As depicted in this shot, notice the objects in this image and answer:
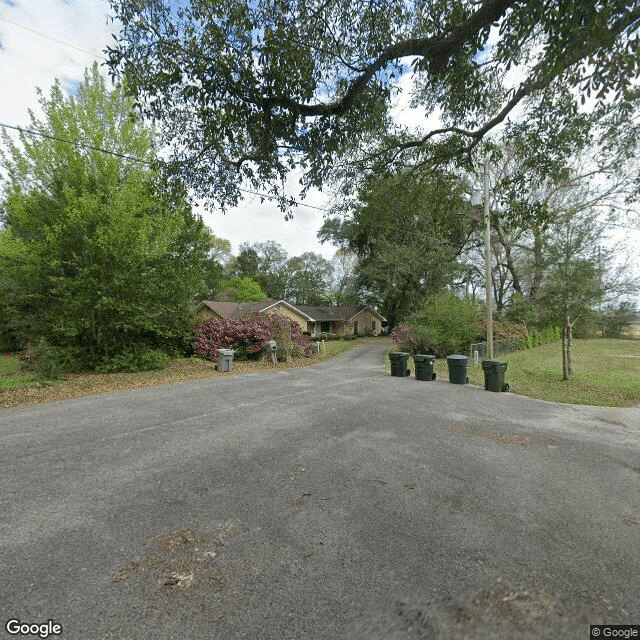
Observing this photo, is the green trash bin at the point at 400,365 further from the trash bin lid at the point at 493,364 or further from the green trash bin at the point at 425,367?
the trash bin lid at the point at 493,364

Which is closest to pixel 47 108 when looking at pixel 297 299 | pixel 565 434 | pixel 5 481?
pixel 5 481

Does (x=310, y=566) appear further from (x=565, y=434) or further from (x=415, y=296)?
(x=415, y=296)

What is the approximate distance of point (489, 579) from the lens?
2256mm

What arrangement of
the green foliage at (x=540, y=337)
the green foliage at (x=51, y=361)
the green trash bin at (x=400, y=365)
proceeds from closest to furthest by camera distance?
the green foliage at (x=51, y=361)
the green trash bin at (x=400, y=365)
the green foliage at (x=540, y=337)

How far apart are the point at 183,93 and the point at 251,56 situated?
92 centimetres

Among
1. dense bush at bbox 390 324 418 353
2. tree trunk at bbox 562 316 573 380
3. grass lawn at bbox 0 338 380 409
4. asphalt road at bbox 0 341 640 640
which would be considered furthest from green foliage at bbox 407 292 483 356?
asphalt road at bbox 0 341 640 640

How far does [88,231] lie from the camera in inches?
412

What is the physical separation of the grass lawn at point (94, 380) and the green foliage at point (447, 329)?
288 inches

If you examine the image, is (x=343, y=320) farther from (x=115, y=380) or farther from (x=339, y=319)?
(x=115, y=380)

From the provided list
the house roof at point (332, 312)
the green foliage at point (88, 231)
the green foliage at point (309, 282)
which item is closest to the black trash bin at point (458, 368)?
the green foliage at point (88, 231)

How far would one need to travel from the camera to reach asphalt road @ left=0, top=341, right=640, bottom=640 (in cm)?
197

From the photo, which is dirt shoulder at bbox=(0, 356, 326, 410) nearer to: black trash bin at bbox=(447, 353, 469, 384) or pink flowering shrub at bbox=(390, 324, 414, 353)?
pink flowering shrub at bbox=(390, 324, 414, 353)

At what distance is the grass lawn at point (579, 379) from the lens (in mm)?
8516

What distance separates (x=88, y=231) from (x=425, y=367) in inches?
473
